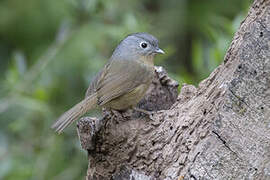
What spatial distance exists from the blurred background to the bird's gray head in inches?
13.0

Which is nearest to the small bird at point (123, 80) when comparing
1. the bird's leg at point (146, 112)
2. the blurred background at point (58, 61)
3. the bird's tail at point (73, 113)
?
the bird's tail at point (73, 113)

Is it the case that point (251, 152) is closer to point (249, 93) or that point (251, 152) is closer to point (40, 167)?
point (249, 93)

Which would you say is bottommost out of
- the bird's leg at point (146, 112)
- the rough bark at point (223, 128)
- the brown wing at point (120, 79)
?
the rough bark at point (223, 128)

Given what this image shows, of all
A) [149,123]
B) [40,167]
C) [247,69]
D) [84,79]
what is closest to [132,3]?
[84,79]

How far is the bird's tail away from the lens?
13.9 feet

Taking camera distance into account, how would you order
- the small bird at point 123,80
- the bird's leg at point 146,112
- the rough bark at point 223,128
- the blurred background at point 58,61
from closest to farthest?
1. the rough bark at point 223,128
2. the bird's leg at point 146,112
3. the small bird at point 123,80
4. the blurred background at point 58,61

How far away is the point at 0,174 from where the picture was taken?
5754mm

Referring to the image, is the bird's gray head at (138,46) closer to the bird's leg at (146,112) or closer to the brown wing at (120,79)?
the brown wing at (120,79)

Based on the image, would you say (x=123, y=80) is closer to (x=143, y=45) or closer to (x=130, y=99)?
(x=130, y=99)

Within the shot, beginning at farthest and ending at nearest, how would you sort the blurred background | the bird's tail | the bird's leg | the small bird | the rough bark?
the blurred background < the small bird < the bird's tail < the bird's leg < the rough bark

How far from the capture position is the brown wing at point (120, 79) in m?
4.54

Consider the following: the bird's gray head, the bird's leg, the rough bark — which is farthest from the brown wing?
the rough bark

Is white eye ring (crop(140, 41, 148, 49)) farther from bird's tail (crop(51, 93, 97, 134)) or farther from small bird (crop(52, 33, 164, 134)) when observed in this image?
bird's tail (crop(51, 93, 97, 134))

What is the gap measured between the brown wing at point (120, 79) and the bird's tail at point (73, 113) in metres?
0.06
